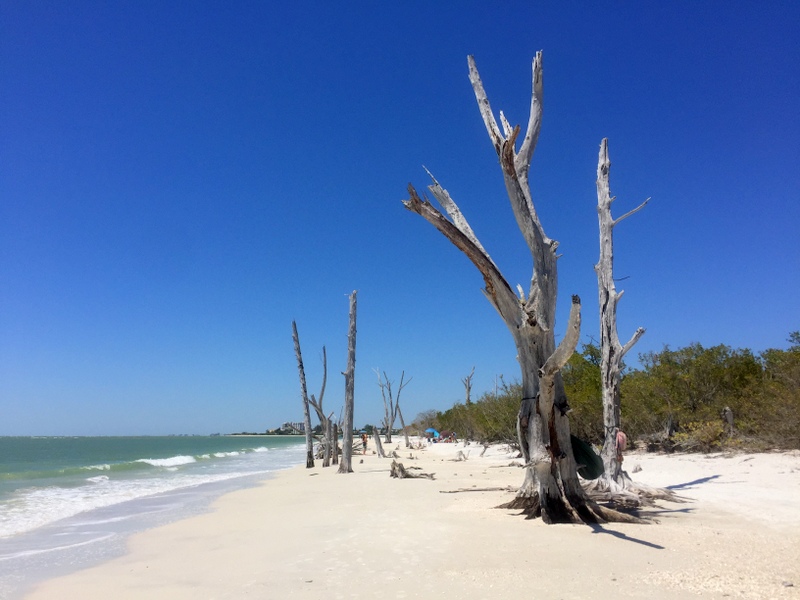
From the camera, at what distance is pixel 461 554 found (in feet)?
17.0

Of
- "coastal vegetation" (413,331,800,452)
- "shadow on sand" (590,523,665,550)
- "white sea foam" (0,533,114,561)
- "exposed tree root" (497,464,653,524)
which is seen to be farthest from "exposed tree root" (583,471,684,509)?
"white sea foam" (0,533,114,561)

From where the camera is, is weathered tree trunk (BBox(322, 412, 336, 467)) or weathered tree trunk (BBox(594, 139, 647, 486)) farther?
weathered tree trunk (BBox(322, 412, 336, 467))

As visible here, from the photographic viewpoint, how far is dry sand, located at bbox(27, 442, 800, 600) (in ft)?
13.8

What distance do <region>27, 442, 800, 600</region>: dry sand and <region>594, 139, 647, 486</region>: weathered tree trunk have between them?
115 cm

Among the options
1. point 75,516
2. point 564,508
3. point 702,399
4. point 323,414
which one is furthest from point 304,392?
point 564,508

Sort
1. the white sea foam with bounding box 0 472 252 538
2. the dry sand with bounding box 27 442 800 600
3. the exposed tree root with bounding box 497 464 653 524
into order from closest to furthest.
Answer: the dry sand with bounding box 27 442 800 600
the exposed tree root with bounding box 497 464 653 524
the white sea foam with bounding box 0 472 252 538

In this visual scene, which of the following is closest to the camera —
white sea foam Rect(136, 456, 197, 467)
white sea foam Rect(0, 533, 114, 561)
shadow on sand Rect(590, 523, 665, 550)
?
shadow on sand Rect(590, 523, 665, 550)

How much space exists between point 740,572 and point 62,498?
47.3 ft

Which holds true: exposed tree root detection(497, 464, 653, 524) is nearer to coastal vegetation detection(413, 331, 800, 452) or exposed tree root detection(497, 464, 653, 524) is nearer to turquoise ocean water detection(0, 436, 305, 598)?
turquoise ocean water detection(0, 436, 305, 598)

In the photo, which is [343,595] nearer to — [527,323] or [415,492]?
[527,323]

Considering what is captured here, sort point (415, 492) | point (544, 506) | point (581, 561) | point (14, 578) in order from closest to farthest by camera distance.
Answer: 1. point (581, 561)
2. point (14, 578)
3. point (544, 506)
4. point (415, 492)

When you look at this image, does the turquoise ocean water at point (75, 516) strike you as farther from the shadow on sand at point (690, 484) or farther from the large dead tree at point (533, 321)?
the shadow on sand at point (690, 484)

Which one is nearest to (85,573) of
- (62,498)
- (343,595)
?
(343,595)

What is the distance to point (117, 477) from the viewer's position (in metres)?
20.2
